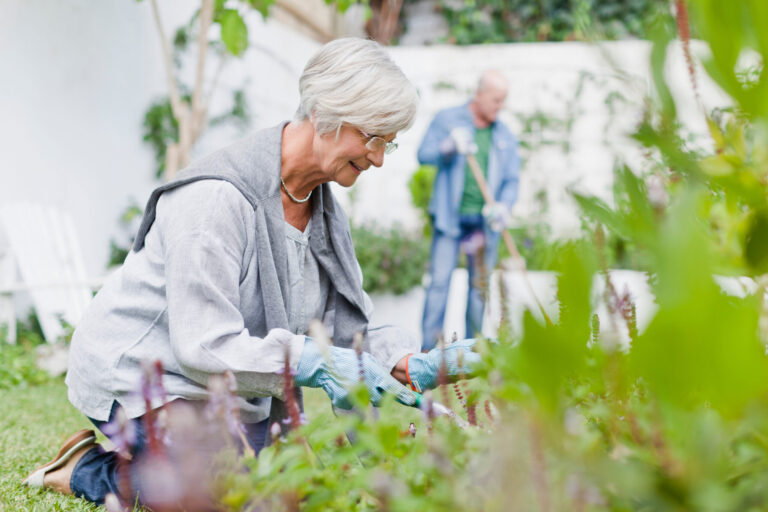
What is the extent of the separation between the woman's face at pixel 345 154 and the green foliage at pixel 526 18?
871 cm

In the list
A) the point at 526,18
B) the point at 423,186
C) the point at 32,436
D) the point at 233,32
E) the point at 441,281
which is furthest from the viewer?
the point at 526,18

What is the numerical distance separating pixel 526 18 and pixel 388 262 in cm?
564

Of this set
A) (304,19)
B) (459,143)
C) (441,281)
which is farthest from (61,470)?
(304,19)

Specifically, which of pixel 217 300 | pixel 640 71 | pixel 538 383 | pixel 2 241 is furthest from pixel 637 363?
pixel 2 241

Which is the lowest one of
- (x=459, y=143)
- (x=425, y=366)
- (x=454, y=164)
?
(x=454, y=164)

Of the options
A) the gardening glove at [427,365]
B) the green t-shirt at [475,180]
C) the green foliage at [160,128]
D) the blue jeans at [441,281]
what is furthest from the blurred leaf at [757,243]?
the green foliage at [160,128]

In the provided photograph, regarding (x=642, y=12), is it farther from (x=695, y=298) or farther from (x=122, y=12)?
(x=695, y=298)

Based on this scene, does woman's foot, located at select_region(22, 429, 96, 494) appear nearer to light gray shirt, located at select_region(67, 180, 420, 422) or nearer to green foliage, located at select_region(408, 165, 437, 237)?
light gray shirt, located at select_region(67, 180, 420, 422)

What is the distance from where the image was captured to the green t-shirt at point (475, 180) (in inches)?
203

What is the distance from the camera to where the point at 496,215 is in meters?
4.89

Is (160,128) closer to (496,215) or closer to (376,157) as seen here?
(496,215)

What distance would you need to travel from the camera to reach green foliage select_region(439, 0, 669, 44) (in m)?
10.2

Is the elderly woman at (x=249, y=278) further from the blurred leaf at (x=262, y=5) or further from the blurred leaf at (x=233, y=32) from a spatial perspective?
the blurred leaf at (x=262, y=5)

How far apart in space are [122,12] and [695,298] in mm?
6086
